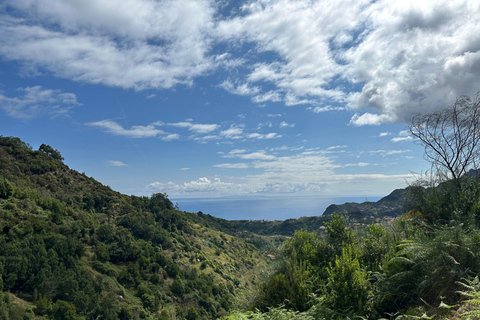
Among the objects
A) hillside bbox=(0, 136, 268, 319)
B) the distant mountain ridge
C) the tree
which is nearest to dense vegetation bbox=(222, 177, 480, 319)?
the distant mountain ridge

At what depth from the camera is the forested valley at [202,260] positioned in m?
5.71

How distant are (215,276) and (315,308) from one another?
5837 centimetres

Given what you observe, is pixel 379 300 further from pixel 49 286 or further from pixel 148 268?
pixel 148 268

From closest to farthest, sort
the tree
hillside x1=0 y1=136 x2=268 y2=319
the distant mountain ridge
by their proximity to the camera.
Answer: the distant mountain ridge, hillside x1=0 y1=136 x2=268 y2=319, the tree

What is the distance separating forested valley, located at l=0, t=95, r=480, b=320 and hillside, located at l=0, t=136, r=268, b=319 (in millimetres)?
178

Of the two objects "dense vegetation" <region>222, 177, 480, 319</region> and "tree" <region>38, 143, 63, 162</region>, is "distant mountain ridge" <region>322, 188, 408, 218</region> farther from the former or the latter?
"tree" <region>38, 143, 63, 162</region>

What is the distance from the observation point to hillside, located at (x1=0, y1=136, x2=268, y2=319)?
31.2 meters

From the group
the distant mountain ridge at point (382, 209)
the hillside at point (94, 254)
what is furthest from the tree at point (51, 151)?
the distant mountain ridge at point (382, 209)

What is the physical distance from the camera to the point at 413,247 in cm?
599

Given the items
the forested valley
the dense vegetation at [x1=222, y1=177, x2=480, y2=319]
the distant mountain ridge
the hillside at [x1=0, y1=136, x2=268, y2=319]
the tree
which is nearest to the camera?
the dense vegetation at [x1=222, y1=177, x2=480, y2=319]

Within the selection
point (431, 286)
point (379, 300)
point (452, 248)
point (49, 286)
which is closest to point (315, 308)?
point (379, 300)

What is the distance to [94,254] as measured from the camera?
4412 cm

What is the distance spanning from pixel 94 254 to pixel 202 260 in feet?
85.6

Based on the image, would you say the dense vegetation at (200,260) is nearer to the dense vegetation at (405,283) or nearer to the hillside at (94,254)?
the dense vegetation at (405,283)
